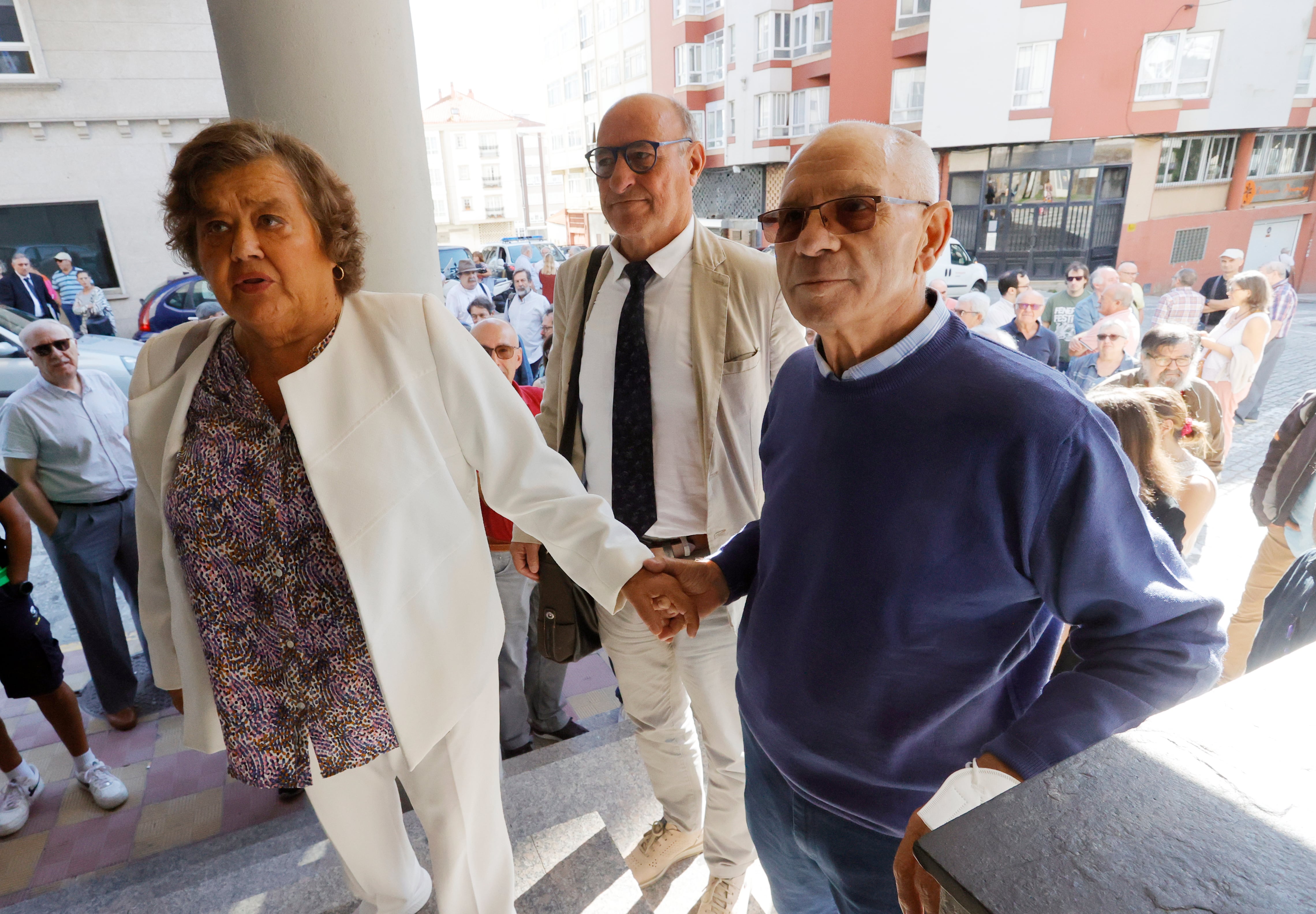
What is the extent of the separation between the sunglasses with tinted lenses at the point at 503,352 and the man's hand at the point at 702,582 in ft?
7.00

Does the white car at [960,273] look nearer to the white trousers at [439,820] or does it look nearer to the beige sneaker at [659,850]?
the beige sneaker at [659,850]

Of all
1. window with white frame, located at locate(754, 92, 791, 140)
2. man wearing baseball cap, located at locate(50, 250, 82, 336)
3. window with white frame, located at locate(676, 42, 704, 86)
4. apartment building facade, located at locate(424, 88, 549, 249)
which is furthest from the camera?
apartment building facade, located at locate(424, 88, 549, 249)

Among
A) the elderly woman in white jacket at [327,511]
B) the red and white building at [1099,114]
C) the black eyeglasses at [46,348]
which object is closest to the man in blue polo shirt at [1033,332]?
the elderly woman in white jacket at [327,511]

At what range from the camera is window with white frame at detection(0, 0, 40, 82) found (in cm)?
1119

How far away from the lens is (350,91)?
236 centimetres

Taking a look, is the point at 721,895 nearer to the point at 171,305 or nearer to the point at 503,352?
the point at 503,352

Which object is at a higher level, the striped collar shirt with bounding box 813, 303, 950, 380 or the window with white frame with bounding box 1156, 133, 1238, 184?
the window with white frame with bounding box 1156, 133, 1238, 184

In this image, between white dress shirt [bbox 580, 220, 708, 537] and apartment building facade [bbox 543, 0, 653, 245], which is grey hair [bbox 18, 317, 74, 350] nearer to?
white dress shirt [bbox 580, 220, 708, 537]

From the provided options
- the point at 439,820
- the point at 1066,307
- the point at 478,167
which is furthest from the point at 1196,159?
the point at 478,167

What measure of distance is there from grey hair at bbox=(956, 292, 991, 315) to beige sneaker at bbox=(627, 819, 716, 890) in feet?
17.2

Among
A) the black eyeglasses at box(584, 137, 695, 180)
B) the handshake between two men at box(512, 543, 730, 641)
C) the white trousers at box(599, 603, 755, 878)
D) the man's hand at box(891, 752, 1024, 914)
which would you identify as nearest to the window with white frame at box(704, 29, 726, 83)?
the black eyeglasses at box(584, 137, 695, 180)

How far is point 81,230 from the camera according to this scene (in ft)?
40.4

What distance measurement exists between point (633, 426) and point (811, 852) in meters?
1.18

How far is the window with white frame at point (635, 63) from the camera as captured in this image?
69.6ft
